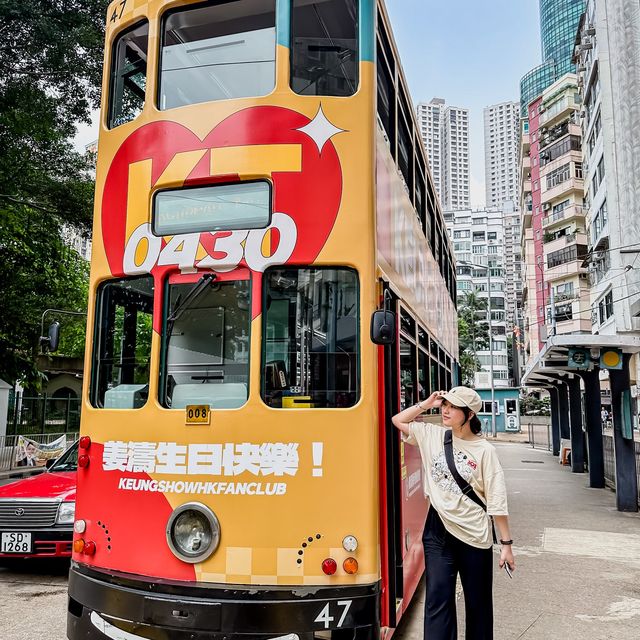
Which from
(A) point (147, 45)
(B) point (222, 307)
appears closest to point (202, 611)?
(B) point (222, 307)

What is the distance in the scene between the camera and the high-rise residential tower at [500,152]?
17338cm

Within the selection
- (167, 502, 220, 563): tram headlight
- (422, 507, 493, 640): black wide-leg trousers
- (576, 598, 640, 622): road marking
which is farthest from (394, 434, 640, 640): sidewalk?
(167, 502, 220, 563): tram headlight

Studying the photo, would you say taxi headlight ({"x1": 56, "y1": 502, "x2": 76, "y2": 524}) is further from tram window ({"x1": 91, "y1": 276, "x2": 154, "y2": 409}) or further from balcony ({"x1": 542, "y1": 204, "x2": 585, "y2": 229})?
balcony ({"x1": 542, "y1": 204, "x2": 585, "y2": 229})

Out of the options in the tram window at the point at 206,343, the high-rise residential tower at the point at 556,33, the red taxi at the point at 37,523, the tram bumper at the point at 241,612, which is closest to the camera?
the tram bumper at the point at 241,612

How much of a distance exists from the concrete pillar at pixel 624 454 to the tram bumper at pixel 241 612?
30.4ft

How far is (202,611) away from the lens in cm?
351

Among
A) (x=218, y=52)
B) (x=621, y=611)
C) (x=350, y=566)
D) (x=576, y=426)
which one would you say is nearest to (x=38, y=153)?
(x=218, y=52)

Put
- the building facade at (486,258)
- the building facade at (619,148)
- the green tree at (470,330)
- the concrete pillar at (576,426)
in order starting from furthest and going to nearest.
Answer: the building facade at (486,258) < the green tree at (470,330) < the building facade at (619,148) < the concrete pillar at (576,426)

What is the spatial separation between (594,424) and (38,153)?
13496 mm

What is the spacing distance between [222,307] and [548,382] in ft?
61.7

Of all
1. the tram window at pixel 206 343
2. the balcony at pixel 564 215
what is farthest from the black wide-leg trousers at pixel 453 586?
the balcony at pixel 564 215

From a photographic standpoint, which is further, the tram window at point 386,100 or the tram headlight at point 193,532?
the tram window at point 386,100

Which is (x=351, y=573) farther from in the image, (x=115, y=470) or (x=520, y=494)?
(x=520, y=494)

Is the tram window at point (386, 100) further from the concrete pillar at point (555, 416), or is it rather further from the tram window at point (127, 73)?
the concrete pillar at point (555, 416)
